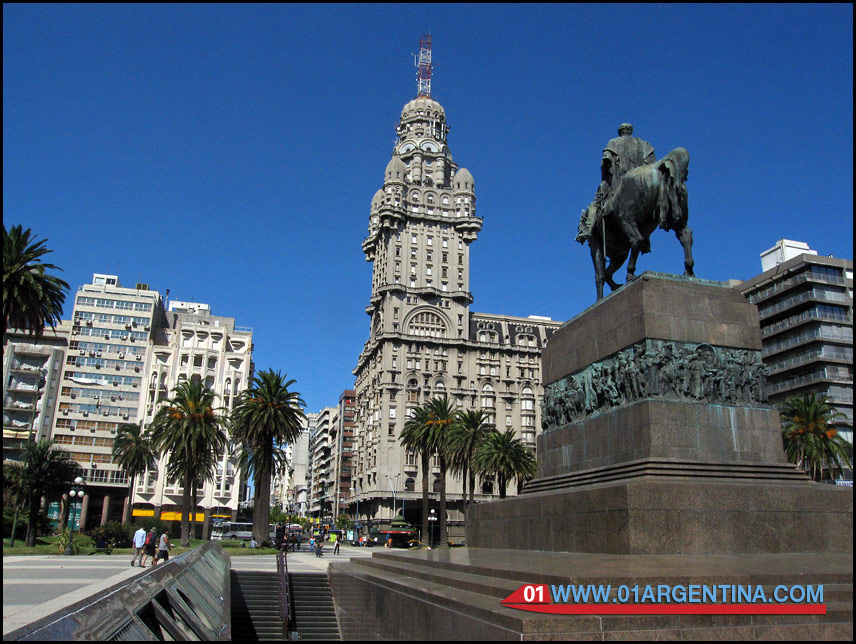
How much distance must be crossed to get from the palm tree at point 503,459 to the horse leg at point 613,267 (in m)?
38.9

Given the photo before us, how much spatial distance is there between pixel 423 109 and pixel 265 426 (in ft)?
256

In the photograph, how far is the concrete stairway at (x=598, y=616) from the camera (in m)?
6.48

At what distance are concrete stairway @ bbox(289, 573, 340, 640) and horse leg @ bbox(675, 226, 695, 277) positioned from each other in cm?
1229

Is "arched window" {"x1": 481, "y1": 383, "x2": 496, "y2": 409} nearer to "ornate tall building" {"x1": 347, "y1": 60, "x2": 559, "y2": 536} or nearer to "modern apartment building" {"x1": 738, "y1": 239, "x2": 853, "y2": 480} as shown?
"ornate tall building" {"x1": 347, "y1": 60, "x2": 559, "y2": 536}

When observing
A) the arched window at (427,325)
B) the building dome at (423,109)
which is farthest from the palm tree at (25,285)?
the building dome at (423,109)

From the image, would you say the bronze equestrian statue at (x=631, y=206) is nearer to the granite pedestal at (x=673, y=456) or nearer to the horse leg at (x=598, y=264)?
the horse leg at (x=598, y=264)

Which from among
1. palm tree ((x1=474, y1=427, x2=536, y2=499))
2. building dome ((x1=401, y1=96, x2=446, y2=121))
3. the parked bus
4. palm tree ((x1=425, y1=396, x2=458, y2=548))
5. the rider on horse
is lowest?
the parked bus

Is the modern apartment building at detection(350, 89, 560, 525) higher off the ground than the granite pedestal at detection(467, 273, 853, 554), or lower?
higher

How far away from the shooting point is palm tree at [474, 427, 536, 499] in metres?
55.4

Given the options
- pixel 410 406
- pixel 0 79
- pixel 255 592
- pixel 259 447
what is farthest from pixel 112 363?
pixel 0 79

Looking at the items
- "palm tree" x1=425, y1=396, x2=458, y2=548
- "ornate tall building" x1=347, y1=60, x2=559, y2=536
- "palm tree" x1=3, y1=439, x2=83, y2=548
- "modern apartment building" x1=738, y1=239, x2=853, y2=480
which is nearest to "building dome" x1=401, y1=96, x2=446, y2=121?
"ornate tall building" x1=347, y1=60, x2=559, y2=536

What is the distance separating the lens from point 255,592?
18.6 m

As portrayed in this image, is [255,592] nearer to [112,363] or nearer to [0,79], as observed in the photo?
[0,79]

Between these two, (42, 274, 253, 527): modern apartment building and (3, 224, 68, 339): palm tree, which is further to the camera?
(42, 274, 253, 527): modern apartment building
